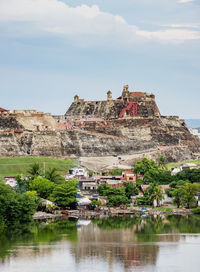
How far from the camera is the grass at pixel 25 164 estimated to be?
522 ft

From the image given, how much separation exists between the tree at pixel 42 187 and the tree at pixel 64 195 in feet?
6.72

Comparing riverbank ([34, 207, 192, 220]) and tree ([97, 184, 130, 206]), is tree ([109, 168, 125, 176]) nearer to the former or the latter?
tree ([97, 184, 130, 206])

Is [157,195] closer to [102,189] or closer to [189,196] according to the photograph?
[189,196]

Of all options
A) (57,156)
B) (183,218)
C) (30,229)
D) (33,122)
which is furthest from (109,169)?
(30,229)

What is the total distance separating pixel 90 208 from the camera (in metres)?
→ 128

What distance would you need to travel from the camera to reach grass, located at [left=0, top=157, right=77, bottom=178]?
159 meters

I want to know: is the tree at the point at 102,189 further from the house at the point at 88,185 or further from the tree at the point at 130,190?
the house at the point at 88,185

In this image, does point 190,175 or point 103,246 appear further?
point 190,175

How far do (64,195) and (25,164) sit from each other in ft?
139

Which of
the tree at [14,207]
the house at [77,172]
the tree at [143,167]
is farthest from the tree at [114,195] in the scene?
the tree at [143,167]

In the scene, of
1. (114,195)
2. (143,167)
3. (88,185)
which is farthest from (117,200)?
(143,167)

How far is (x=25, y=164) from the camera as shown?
16500cm

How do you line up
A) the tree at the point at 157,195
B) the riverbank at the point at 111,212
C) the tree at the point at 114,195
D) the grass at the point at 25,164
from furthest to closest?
the grass at the point at 25,164
the tree at the point at 157,195
the tree at the point at 114,195
the riverbank at the point at 111,212

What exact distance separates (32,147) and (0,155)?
33.4 ft
